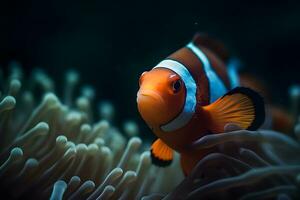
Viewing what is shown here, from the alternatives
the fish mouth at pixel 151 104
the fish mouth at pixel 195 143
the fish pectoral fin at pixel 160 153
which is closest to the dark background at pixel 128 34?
the fish pectoral fin at pixel 160 153

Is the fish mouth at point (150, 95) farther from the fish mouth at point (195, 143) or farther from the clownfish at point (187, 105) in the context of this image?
the fish mouth at point (195, 143)

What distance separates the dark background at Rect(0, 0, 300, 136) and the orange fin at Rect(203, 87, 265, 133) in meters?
1.44

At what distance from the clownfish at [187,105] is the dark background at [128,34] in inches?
52.1

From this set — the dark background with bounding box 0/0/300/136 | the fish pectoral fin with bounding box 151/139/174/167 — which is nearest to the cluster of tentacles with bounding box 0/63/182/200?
the fish pectoral fin with bounding box 151/139/174/167

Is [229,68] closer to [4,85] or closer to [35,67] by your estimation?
[4,85]

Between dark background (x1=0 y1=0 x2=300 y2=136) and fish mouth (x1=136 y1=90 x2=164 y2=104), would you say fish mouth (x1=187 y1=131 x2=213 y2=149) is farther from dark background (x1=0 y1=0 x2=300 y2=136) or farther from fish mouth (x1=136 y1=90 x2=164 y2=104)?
dark background (x1=0 y1=0 x2=300 y2=136)

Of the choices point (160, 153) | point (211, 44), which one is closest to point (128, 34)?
point (211, 44)

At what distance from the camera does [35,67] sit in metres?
3.03

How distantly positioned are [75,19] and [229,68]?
5.16 ft

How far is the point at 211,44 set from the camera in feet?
5.65

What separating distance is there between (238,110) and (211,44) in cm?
52

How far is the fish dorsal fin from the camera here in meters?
1.66

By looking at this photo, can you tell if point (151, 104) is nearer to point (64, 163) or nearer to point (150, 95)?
point (150, 95)

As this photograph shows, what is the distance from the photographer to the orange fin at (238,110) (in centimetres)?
124
